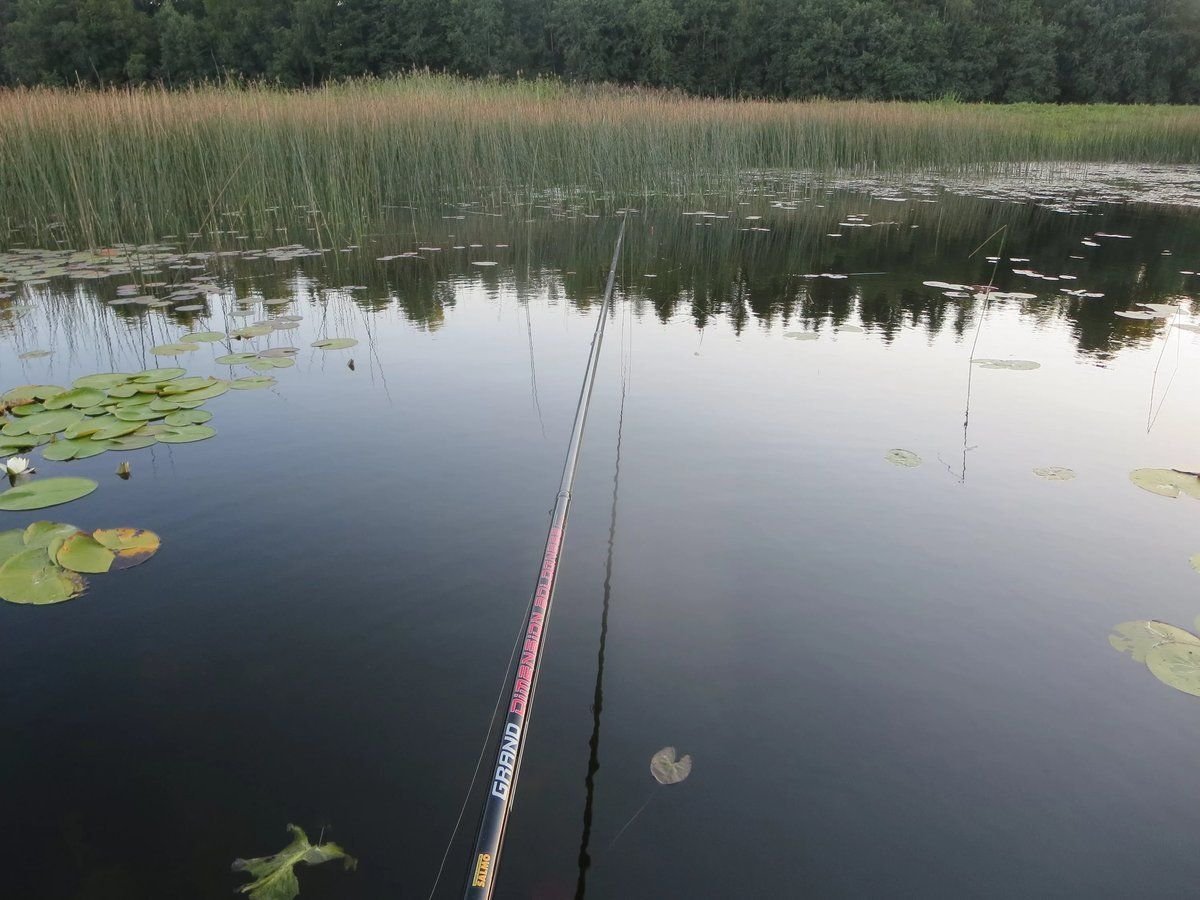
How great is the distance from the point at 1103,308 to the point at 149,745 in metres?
5.50

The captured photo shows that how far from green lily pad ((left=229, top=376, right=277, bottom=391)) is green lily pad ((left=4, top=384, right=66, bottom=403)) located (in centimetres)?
61

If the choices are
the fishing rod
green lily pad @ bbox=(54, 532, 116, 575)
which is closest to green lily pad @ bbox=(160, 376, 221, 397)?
green lily pad @ bbox=(54, 532, 116, 575)

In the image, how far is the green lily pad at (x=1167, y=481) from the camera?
7.91 ft

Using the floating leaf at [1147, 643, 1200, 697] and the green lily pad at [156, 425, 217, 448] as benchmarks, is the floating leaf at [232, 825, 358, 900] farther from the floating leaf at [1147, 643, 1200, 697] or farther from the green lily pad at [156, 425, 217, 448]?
the green lily pad at [156, 425, 217, 448]

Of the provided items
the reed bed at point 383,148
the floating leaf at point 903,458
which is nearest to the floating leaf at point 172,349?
the floating leaf at point 903,458

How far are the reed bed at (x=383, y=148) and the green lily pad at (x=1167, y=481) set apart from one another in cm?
651

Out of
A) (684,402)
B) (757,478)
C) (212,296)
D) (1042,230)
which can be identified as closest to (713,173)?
(1042,230)

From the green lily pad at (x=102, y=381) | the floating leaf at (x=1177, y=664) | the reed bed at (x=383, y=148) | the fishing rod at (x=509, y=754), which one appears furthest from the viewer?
the reed bed at (x=383, y=148)

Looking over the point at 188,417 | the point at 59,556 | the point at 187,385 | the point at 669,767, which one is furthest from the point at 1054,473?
the point at 187,385

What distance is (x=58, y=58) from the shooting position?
3438 centimetres

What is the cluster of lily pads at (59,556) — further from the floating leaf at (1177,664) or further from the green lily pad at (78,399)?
the floating leaf at (1177,664)

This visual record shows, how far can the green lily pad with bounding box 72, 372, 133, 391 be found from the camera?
10.0 ft

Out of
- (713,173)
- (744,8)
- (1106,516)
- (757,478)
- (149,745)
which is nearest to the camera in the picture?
(149,745)

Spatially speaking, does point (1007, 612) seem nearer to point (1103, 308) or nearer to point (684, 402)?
point (684, 402)
